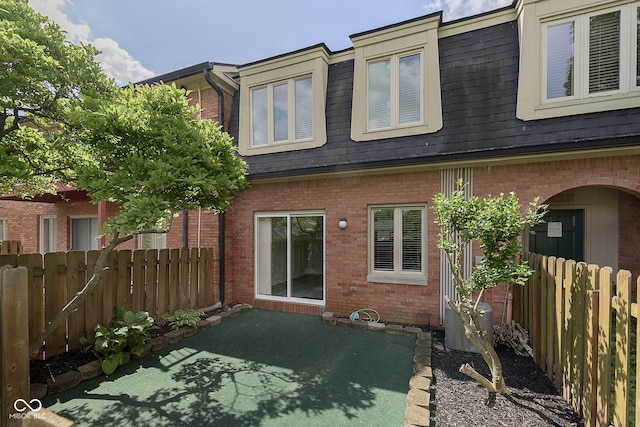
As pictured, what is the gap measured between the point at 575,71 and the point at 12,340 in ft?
29.0

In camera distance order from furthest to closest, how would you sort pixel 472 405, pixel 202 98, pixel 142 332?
pixel 202 98 → pixel 142 332 → pixel 472 405

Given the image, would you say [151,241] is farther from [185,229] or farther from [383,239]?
[383,239]

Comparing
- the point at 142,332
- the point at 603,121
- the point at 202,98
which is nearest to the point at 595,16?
the point at 603,121

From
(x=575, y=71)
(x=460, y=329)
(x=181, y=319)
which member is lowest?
(x=181, y=319)

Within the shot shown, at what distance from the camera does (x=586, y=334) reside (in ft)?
9.56

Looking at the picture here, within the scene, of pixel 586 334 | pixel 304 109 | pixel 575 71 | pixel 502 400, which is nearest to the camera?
pixel 586 334

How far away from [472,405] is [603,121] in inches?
201

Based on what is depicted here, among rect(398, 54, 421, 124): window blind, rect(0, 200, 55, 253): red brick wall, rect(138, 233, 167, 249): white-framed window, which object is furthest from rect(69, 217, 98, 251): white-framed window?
rect(398, 54, 421, 124): window blind

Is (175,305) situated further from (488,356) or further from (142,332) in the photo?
(488,356)

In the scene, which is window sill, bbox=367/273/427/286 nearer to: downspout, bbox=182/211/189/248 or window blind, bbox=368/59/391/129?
window blind, bbox=368/59/391/129

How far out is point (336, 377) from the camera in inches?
158

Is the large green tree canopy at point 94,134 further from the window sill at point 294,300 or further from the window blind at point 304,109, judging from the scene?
the window sill at point 294,300

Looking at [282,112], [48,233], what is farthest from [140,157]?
[48,233]

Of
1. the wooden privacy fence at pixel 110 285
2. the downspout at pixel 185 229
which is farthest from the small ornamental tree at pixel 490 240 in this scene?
the downspout at pixel 185 229
